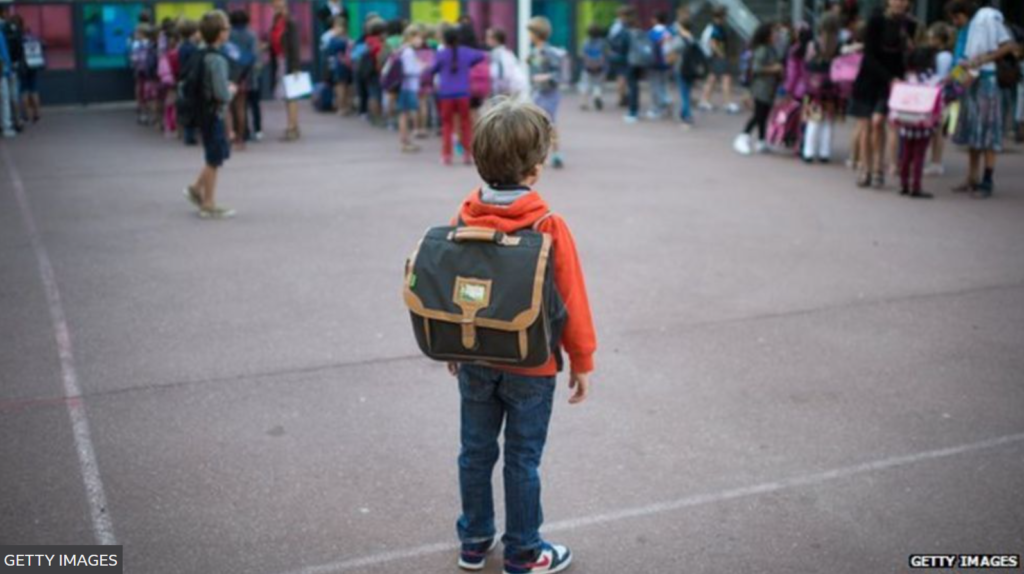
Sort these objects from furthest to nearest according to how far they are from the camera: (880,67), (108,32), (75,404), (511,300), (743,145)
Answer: (108,32), (743,145), (880,67), (75,404), (511,300)

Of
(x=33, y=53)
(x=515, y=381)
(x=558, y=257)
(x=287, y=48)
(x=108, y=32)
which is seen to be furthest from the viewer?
(x=108, y=32)

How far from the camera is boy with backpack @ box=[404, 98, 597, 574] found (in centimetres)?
371

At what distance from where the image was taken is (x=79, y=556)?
4.27 metres

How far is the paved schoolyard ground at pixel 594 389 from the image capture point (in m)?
4.49

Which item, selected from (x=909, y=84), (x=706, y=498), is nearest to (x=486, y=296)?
(x=706, y=498)

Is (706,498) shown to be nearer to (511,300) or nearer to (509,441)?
(509,441)

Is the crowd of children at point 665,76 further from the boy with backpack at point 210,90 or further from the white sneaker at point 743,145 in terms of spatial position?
the boy with backpack at point 210,90

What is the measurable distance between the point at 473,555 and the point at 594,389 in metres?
2.05

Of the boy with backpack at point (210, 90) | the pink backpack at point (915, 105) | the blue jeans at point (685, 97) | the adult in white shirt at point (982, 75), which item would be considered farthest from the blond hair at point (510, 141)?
the blue jeans at point (685, 97)

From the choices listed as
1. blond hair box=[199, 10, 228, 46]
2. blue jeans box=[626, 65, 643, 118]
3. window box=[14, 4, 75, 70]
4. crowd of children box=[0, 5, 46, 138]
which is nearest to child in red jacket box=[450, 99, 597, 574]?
blond hair box=[199, 10, 228, 46]

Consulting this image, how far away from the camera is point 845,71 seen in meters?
13.1

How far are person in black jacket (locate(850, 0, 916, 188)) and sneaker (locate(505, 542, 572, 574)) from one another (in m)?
8.71

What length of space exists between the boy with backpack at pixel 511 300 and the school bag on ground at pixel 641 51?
14.7 metres

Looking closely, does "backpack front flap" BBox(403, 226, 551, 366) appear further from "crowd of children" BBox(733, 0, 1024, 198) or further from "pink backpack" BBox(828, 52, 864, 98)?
"pink backpack" BBox(828, 52, 864, 98)
